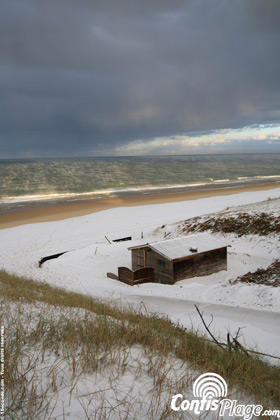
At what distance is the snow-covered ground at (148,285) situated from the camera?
38.3 ft

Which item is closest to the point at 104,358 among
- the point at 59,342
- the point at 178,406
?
the point at 59,342

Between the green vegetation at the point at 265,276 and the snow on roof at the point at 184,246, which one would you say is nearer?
the green vegetation at the point at 265,276

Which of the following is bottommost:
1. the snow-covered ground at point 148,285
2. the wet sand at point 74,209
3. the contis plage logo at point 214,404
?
the snow-covered ground at point 148,285

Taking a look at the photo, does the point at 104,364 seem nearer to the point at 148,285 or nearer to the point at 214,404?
the point at 214,404

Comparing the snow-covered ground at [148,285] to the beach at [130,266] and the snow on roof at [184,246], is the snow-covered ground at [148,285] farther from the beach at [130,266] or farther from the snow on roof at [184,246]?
the snow on roof at [184,246]

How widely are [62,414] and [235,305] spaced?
11.3 meters

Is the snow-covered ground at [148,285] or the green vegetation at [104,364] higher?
the green vegetation at [104,364]

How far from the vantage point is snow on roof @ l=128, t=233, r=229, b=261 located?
60.0 ft

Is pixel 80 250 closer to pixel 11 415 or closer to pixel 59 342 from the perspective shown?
pixel 59 342

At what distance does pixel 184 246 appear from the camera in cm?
1911

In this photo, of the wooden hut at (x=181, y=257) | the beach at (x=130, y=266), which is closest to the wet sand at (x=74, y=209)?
the beach at (x=130, y=266)

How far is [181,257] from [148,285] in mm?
2643

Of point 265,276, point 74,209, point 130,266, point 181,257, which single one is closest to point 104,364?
point 181,257

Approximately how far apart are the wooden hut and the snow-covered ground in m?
0.71
